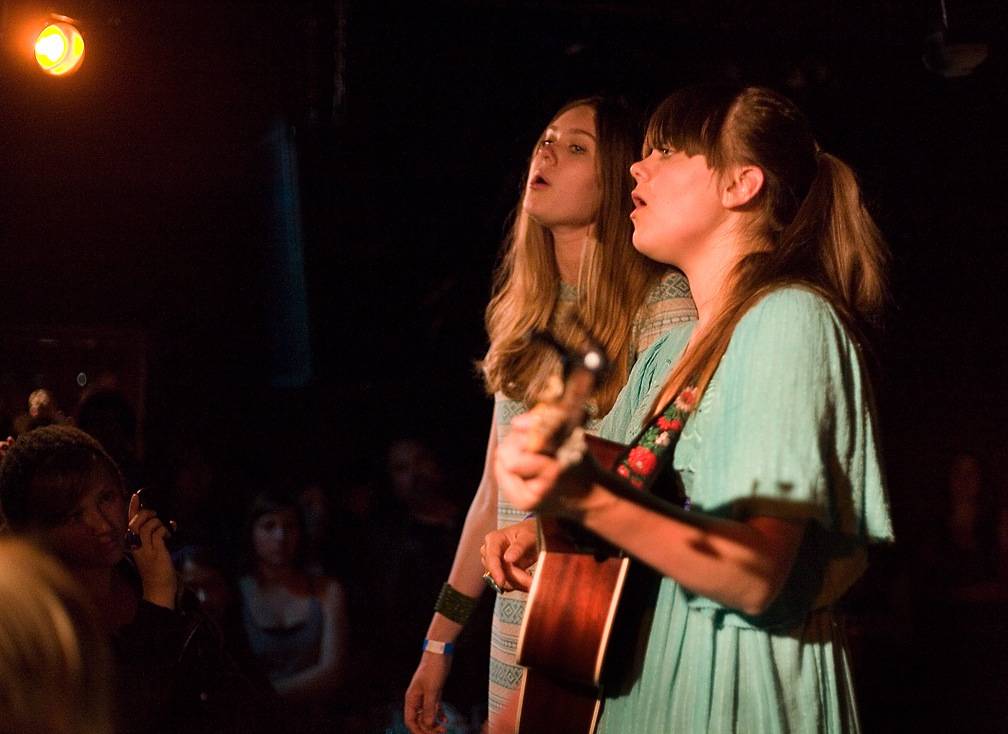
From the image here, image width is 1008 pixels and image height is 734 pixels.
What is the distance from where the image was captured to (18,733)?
116 cm

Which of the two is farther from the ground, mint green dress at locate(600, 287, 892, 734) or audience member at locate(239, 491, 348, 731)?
mint green dress at locate(600, 287, 892, 734)

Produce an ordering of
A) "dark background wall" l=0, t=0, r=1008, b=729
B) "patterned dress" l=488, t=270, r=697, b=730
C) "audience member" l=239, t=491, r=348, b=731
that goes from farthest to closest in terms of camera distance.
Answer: "dark background wall" l=0, t=0, r=1008, b=729, "audience member" l=239, t=491, r=348, b=731, "patterned dress" l=488, t=270, r=697, b=730

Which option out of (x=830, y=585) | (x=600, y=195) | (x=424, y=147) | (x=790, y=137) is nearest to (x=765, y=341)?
(x=830, y=585)

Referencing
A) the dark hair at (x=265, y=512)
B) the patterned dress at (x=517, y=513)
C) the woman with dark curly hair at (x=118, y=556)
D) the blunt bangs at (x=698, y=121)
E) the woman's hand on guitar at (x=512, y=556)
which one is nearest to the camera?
the blunt bangs at (x=698, y=121)

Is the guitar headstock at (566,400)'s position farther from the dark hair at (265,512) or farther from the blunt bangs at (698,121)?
the dark hair at (265,512)

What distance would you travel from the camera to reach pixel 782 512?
1.44 meters

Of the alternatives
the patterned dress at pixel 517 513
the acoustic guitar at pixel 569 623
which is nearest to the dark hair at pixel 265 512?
the patterned dress at pixel 517 513

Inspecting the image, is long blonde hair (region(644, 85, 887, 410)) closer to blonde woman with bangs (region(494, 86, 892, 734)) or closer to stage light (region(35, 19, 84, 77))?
blonde woman with bangs (region(494, 86, 892, 734))

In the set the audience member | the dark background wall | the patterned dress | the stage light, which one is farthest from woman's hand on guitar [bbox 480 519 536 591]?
the stage light

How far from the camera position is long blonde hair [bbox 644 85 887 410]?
1.71m

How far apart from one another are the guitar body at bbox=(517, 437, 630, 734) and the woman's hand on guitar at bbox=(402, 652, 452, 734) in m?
1.09

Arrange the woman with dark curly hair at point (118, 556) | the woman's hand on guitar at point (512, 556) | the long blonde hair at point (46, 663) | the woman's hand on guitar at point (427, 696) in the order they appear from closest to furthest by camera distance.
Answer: the long blonde hair at point (46, 663) < the woman's hand on guitar at point (512, 556) < the woman with dark curly hair at point (118, 556) < the woman's hand on guitar at point (427, 696)

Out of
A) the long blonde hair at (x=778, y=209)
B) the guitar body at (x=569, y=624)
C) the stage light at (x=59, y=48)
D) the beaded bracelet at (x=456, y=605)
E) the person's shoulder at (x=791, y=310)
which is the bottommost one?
the beaded bracelet at (x=456, y=605)

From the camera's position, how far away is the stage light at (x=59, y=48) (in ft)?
14.8
